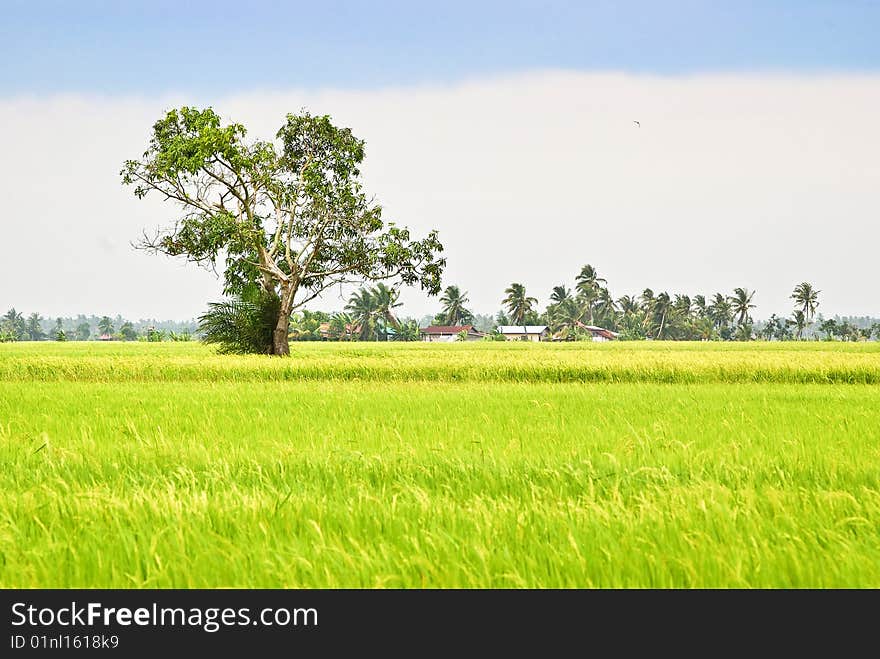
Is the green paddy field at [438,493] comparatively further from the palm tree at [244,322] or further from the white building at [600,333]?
the white building at [600,333]

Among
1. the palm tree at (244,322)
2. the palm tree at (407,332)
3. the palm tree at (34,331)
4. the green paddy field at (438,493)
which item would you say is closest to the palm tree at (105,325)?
the palm tree at (34,331)

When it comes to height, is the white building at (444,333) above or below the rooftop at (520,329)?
below

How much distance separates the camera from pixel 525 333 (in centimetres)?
12238

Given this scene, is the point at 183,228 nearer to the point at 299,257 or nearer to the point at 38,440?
the point at 299,257

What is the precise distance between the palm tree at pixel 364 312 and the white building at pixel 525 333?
21544mm

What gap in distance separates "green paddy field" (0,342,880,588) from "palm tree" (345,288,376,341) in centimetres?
10392

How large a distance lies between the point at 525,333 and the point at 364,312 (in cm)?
2582

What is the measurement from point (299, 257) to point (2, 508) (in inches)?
1199

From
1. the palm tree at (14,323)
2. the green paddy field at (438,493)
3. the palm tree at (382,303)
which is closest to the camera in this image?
the green paddy field at (438,493)

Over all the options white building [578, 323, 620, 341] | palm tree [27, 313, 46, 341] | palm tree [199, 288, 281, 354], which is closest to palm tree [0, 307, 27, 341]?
palm tree [27, 313, 46, 341]

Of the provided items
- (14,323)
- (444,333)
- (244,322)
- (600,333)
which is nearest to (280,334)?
(244,322)

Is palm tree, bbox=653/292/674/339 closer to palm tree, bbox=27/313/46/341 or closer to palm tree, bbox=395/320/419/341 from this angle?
palm tree, bbox=395/320/419/341

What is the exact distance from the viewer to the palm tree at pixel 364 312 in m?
118

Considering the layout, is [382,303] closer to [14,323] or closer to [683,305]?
[683,305]
